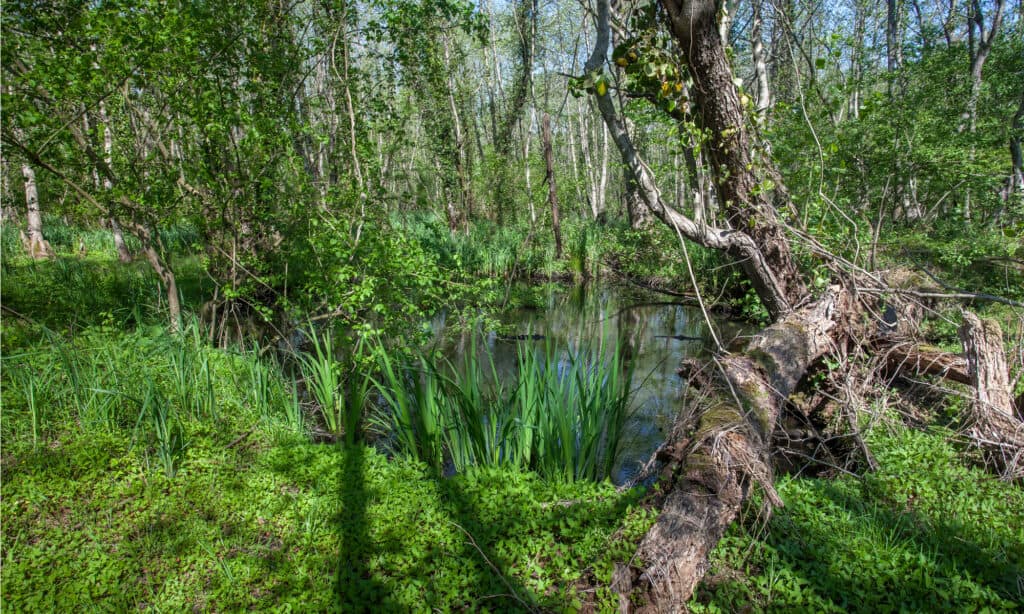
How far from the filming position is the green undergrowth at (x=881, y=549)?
6.47 feet

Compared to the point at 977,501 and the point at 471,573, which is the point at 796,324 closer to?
the point at 977,501

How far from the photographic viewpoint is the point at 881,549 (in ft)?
7.23

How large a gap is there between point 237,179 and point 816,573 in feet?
15.7

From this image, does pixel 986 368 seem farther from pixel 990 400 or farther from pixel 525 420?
pixel 525 420

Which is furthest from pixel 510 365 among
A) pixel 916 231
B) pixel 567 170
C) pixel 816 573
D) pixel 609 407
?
pixel 567 170

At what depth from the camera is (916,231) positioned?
29.6 ft

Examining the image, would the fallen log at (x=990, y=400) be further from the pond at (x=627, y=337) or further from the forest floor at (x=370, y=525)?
the pond at (x=627, y=337)

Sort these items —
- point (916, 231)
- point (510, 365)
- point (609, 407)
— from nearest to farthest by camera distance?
1. point (609, 407)
2. point (510, 365)
3. point (916, 231)

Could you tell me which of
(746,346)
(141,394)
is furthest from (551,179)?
(141,394)

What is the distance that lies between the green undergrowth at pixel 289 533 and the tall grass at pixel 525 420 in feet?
0.85

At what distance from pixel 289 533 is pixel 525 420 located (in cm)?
138

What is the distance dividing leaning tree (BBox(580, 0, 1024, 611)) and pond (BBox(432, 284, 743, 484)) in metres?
0.55

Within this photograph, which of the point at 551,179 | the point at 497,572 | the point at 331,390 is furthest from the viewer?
the point at 551,179

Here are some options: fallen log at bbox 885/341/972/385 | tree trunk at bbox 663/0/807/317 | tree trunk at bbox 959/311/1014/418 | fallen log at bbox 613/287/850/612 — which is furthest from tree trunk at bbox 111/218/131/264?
tree trunk at bbox 959/311/1014/418
